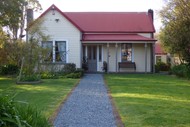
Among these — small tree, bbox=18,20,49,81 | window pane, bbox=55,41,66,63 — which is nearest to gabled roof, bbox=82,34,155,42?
window pane, bbox=55,41,66,63

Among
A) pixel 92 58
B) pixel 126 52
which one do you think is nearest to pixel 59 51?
pixel 92 58

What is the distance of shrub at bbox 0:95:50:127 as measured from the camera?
496 cm

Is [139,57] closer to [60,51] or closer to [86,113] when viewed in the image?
[60,51]

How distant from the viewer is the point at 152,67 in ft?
108

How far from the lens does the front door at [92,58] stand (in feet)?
107

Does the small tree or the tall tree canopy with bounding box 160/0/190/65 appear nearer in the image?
the small tree

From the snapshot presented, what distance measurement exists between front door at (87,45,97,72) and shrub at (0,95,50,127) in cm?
2645

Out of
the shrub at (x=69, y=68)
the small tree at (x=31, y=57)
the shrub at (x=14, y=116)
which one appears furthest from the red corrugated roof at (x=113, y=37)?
the shrub at (x=14, y=116)

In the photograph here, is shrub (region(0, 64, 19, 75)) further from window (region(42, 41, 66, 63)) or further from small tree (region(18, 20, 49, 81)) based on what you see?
small tree (region(18, 20, 49, 81))

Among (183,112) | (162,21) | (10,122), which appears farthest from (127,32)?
(10,122)

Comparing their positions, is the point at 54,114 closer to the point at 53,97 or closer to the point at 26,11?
the point at 53,97

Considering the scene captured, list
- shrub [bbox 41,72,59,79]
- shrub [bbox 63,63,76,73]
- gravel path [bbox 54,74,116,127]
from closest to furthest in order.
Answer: gravel path [bbox 54,74,116,127] < shrub [bbox 41,72,59,79] < shrub [bbox 63,63,76,73]

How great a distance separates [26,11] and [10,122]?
33420 mm

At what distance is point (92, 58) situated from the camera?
32750mm
